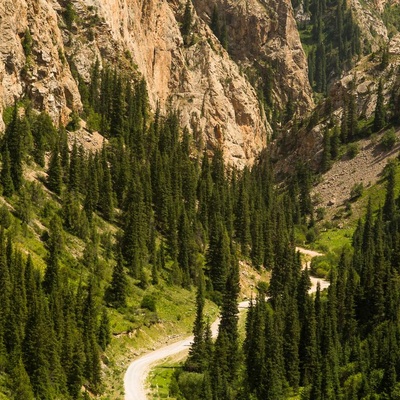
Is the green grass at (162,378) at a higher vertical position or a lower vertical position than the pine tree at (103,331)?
lower

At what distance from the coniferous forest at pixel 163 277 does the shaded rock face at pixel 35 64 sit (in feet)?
15.8

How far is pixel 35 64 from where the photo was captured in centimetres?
17375

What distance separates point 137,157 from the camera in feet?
635

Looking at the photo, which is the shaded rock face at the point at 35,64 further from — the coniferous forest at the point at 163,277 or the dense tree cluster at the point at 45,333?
the dense tree cluster at the point at 45,333

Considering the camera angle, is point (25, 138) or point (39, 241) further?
point (25, 138)

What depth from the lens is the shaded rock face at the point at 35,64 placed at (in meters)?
165

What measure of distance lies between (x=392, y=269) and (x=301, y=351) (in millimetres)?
27667

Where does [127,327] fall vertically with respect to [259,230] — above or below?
below

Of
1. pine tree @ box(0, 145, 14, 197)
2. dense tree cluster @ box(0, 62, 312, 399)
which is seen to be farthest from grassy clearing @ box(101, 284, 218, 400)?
pine tree @ box(0, 145, 14, 197)

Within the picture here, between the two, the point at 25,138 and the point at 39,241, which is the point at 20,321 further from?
the point at 25,138

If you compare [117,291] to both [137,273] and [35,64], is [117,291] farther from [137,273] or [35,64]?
[35,64]

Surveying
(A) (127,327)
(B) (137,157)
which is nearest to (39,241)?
(A) (127,327)

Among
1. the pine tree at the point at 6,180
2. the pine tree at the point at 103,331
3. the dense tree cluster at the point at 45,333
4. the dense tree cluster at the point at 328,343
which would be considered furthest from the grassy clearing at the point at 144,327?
the pine tree at the point at 6,180

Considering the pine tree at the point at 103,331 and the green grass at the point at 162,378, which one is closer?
the green grass at the point at 162,378
